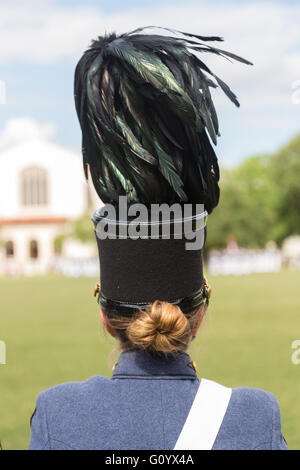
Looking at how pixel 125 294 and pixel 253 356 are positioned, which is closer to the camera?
pixel 125 294

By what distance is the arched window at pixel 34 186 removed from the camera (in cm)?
6694

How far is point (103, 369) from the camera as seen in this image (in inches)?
359

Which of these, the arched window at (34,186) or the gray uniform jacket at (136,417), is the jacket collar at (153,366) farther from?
the arched window at (34,186)

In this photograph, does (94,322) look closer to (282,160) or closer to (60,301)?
(60,301)

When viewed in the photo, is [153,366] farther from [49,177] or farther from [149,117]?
[49,177]

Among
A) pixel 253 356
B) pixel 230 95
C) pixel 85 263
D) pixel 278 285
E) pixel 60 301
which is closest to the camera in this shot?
pixel 230 95

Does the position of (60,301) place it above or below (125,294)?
below

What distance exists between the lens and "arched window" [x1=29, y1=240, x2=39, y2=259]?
69.9 metres

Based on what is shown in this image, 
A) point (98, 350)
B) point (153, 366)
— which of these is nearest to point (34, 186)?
point (98, 350)

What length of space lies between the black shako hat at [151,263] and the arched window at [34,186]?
215 ft

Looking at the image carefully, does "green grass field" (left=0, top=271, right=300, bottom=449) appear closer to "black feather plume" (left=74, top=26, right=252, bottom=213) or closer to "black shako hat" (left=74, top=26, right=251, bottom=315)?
"black shako hat" (left=74, top=26, right=251, bottom=315)

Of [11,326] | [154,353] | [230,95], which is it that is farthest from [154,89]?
[11,326]
